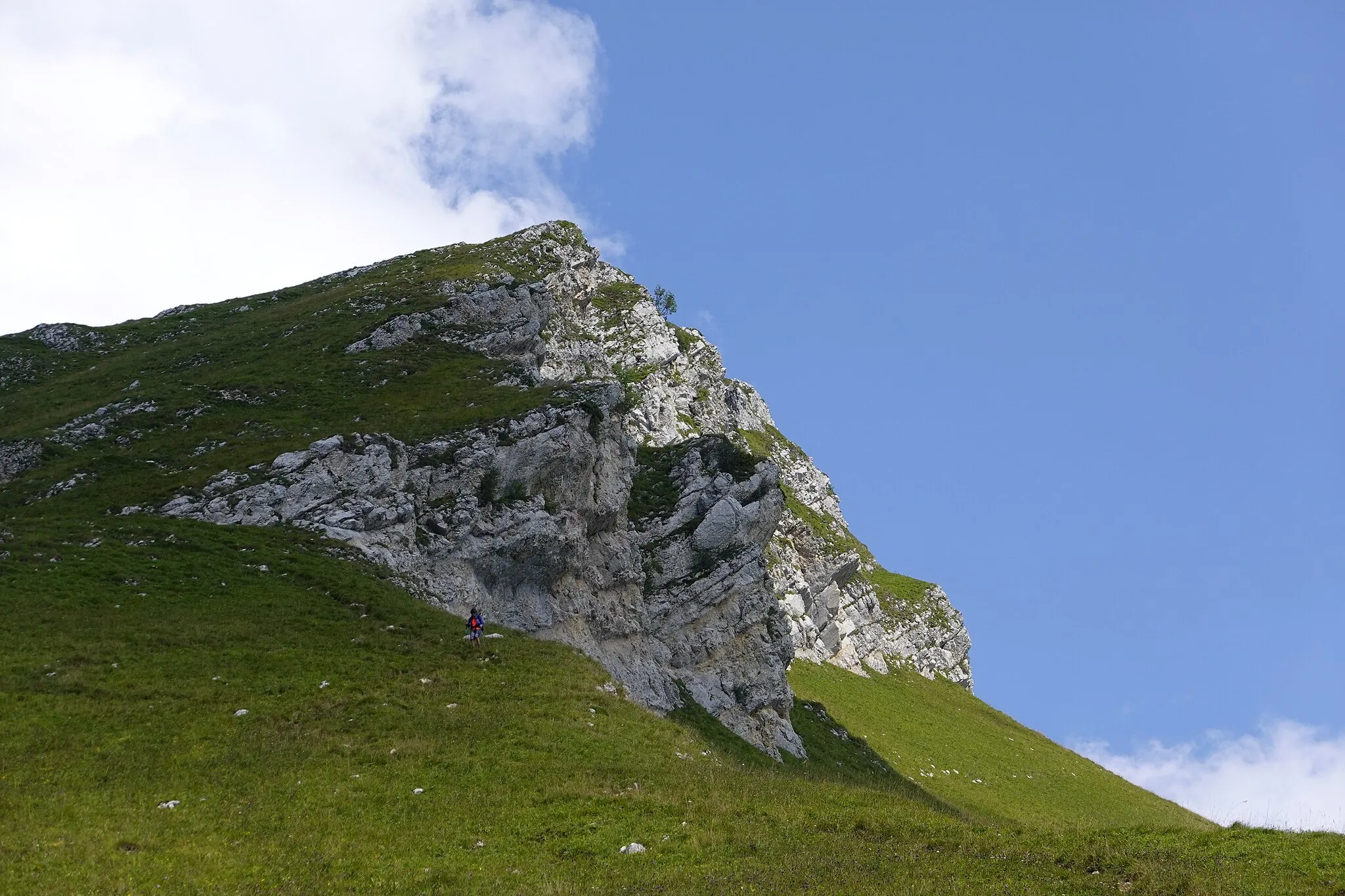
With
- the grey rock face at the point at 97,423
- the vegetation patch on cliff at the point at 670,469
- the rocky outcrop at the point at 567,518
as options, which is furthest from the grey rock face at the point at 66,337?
the vegetation patch on cliff at the point at 670,469

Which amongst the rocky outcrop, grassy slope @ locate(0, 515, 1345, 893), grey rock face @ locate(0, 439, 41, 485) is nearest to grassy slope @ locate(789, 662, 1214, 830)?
the rocky outcrop

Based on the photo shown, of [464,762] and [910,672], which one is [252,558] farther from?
[910,672]

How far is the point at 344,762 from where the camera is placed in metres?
29.9

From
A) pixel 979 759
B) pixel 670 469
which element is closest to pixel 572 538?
pixel 670 469

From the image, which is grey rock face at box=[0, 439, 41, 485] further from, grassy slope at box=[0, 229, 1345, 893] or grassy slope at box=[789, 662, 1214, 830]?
grassy slope at box=[789, 662, 1214, 830]

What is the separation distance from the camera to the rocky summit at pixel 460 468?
175 feet

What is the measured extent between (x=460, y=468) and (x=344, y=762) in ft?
89.1

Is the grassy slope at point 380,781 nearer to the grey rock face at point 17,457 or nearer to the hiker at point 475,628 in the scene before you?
the hiker at point 475,628

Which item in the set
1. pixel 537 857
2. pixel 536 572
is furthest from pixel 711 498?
pixel 537 857

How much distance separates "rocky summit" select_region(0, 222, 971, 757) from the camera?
53281 mm

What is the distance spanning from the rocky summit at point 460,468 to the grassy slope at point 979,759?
20186 millimetres

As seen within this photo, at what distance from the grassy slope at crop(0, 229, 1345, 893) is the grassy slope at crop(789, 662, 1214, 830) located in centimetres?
2335

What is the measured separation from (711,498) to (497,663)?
98.5 ft

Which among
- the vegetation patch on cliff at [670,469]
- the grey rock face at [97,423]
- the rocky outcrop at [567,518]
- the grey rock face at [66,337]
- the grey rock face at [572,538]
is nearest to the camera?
the grey rock face at [572,538]
